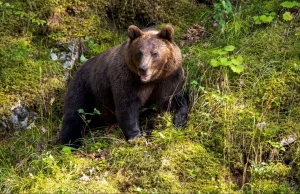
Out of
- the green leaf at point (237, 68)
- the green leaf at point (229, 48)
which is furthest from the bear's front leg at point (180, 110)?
the green leaf at point (229, 48)

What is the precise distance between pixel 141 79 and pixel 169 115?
675 millimetres

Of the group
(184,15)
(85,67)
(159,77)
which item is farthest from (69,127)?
(184,15)

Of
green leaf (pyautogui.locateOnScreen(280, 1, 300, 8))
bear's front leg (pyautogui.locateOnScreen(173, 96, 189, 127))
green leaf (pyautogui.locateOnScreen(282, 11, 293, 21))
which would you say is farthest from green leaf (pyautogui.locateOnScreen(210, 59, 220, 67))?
green leaf (pyautogui.locateOnScreen(280, 1, 300, 8))

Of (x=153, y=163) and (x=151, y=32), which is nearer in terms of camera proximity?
(x=153, y=163)

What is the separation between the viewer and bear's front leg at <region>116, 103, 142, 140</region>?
22.3 ft

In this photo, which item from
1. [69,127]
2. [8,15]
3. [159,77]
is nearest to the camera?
[159,77]


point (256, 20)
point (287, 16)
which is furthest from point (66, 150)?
point (287, 16)

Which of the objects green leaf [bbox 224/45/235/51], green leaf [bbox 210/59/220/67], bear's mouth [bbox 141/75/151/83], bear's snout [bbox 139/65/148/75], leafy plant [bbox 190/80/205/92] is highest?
green leaf [bbox 224/45/235/51]

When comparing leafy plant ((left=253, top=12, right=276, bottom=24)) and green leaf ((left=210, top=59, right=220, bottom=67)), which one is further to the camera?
leafy plant ((left=253, top=12, right=276, bottom=24))

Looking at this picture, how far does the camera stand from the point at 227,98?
6742 millimetres

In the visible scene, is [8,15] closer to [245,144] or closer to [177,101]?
[177,101]

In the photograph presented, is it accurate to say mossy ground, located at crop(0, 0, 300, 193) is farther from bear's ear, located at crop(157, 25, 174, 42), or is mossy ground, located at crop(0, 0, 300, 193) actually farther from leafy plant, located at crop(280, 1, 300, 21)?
bear's ear, located at crop(157, 25, 174, 42)

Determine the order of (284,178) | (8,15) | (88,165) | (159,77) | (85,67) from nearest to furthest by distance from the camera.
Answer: (284,178) → (88,165) → (159,77) → (85,67) → (8,15)

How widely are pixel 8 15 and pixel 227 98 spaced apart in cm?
421
